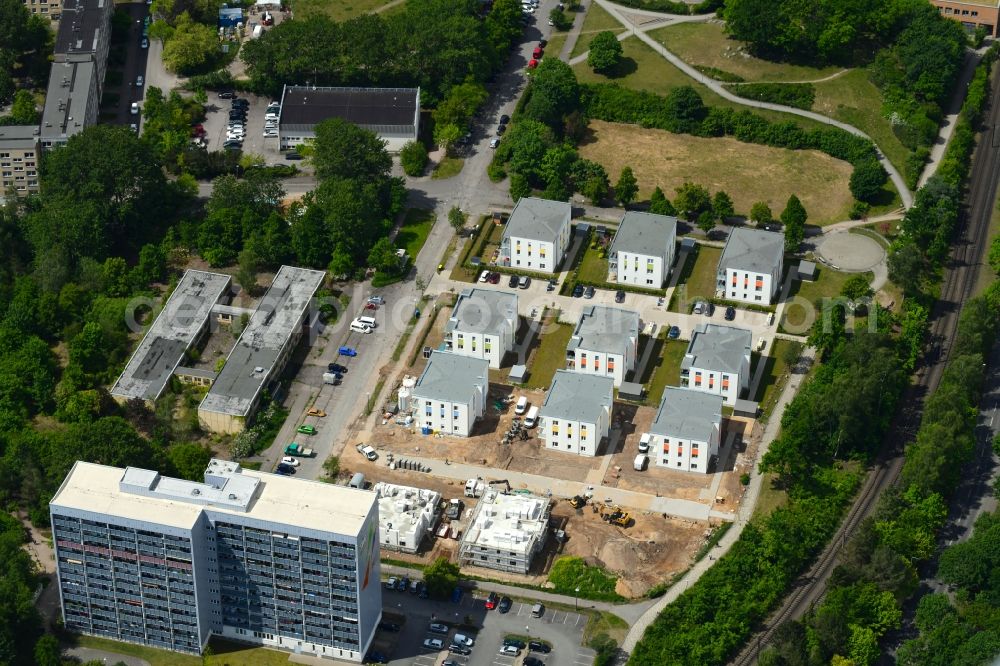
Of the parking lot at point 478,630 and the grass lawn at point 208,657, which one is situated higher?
the parking lot at point 478,630

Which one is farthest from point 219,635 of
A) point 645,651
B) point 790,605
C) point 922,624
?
point 922,624

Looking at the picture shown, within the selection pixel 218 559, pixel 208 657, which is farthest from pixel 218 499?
pixel 208 657

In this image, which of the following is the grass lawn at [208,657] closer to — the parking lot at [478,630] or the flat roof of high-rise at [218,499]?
the parking lot at [478,630]

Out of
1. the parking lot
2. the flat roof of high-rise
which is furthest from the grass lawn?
the flat roof of high-rise

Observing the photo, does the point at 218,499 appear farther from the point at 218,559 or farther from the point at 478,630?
the point at 478,630

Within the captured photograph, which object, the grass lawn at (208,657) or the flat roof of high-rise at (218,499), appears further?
the grass lawn at (208,657)

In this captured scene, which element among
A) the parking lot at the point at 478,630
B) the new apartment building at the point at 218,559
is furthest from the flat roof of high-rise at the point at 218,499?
the parking lot at the point at 478,630
